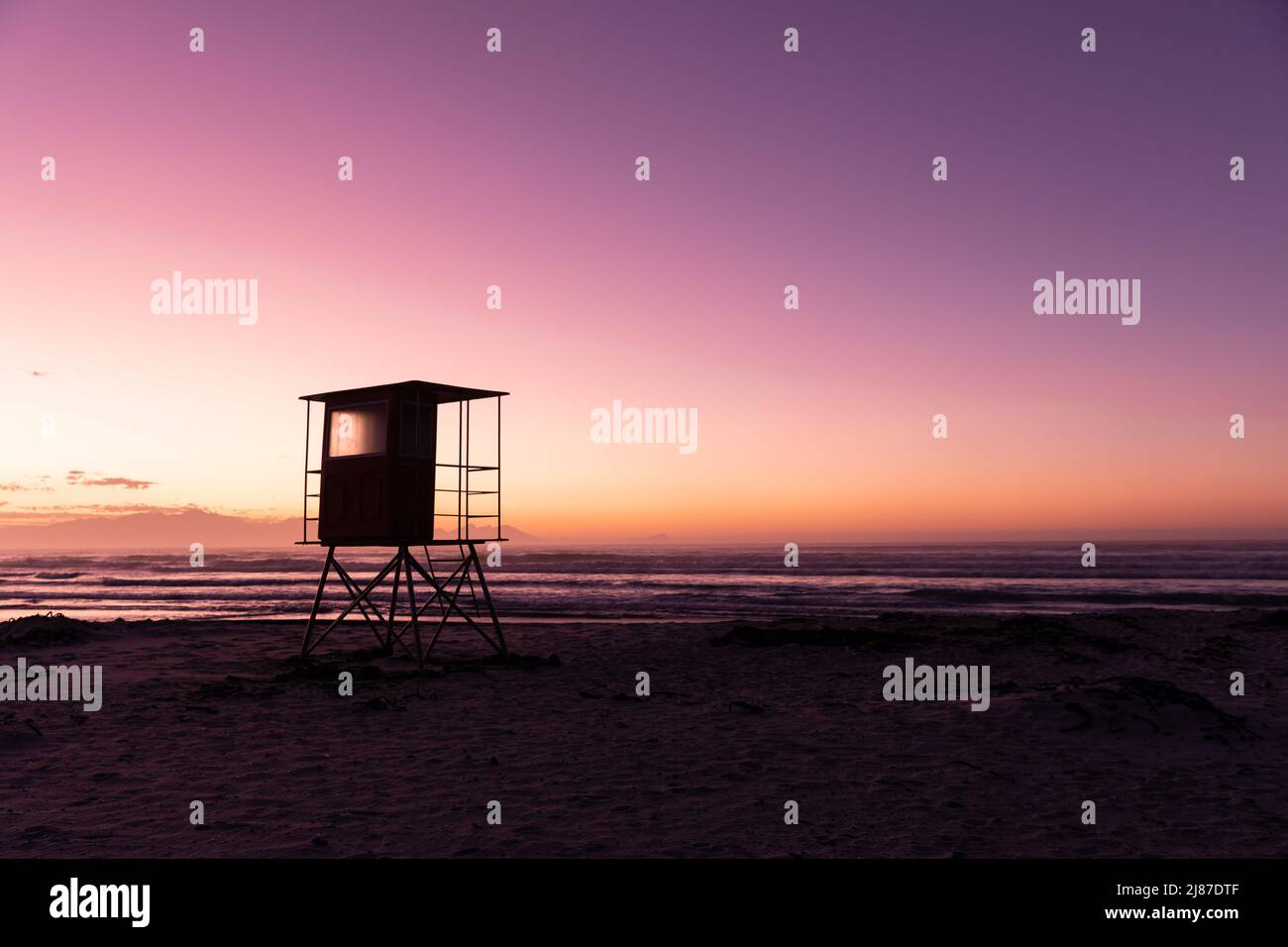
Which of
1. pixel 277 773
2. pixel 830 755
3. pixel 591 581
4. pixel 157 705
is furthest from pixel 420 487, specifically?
pixel 591 581

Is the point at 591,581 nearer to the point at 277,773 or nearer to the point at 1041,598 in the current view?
the point at 1041,598

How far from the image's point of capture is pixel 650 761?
936 cm

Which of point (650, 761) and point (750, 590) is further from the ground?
point (650, 761)

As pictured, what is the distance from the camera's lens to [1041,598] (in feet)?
125

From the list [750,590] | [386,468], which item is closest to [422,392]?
[386,468]

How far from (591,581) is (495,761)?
4307cm

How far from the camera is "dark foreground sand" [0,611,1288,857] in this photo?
6902 mm

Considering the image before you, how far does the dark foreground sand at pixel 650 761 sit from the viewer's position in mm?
6902
